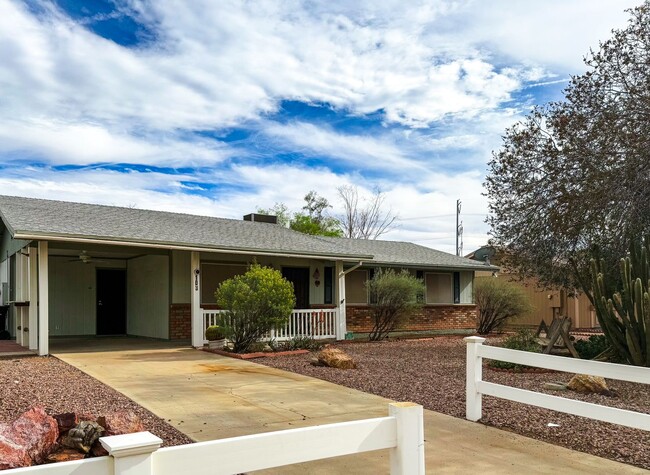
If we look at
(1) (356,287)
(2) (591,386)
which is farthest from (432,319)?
(2) (591,386)

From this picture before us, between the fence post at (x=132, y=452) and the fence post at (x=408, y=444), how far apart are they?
119cm

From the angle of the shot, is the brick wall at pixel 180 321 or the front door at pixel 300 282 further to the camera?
the front door at pixel 300 282

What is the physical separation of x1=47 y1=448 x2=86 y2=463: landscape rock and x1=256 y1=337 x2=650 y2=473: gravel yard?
4462 mm

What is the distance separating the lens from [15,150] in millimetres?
24594

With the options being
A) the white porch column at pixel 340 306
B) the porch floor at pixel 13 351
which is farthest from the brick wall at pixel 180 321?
the white porch column at pixel 340 306

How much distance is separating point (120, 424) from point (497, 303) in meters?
18.0

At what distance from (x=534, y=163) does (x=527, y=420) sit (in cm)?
752

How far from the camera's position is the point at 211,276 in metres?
16.3

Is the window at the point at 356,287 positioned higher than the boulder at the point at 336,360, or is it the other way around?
the window at the point at 356,287

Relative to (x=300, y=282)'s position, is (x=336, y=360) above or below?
below

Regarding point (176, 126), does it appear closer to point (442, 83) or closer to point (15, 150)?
point (15, 150)

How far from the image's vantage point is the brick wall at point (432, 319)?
1834cm

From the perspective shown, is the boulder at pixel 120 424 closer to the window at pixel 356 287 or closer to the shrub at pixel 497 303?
the window at pixel 356 287

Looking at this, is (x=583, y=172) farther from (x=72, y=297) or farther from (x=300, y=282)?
Result: (x=72, y=297)
